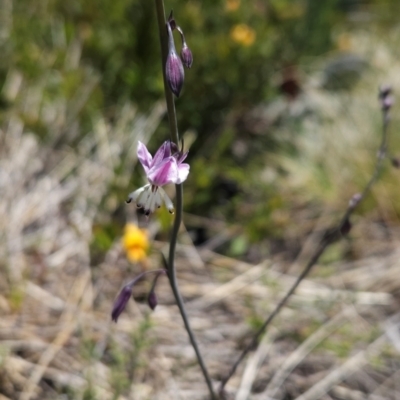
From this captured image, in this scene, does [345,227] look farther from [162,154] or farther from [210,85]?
[210,85]

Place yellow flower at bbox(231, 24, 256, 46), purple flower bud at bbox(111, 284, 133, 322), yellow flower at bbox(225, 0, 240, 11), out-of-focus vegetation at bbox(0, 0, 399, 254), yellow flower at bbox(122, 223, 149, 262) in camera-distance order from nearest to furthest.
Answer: purple flower bud at bbox(111, 284, 133, 322)
yellow flower at bbox(122, 223, 149, 262)
out-of-focus vegetation at bbox(0, 0, 399, 254)
yellow flower at bbox(231, 24, 256, 46)
yellow flower at bbox(225, 0, 240, 11)

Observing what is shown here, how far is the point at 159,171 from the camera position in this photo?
1.08 m

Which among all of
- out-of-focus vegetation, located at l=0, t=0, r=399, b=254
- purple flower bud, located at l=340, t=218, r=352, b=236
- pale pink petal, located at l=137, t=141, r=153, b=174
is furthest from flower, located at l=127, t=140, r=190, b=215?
out-of-focus vegetation, located at l=0, t=0, r=399, b=254

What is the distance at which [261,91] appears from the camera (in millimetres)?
3645

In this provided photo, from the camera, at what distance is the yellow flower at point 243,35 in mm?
3516

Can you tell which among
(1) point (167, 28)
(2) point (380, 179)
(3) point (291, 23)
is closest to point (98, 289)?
(1) point (167, 28)

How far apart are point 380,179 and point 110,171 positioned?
1.75 metres

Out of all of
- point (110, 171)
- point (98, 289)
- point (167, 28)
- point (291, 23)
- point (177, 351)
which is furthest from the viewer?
point (291, 23)

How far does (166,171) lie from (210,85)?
252 centimetres

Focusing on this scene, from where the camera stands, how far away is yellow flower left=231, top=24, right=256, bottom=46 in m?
3.52

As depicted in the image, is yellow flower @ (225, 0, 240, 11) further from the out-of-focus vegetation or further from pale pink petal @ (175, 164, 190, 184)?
pale pink petal @ (175, 164, 190, 184)

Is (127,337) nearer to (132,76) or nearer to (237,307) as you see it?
(237,307)

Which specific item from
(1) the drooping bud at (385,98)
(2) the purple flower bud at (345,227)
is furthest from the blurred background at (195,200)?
(1) the drooping bud at (385,98)

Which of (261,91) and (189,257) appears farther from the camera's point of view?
(261,91)
